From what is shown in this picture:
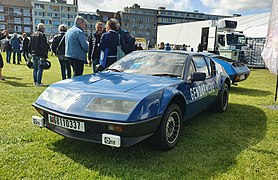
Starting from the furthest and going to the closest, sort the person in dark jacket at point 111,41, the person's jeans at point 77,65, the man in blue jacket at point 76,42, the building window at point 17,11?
the building window at point 17,11
the person's jeans at point 77,65
the man in blue jacket at point 76,42
the person in dark jacket at point 111,41

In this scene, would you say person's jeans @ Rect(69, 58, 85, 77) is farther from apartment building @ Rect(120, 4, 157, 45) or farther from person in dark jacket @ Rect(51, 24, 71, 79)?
apartment building @ Rect(120, 4, 157, 45)

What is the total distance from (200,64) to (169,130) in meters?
1.68

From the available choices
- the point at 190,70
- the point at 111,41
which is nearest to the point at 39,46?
the point at 111,41

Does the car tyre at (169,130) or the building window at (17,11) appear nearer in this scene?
the car tyre at (169,130)

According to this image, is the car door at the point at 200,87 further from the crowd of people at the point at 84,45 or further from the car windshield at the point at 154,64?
the crowd of people at the point at 84,45

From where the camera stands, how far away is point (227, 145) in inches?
141

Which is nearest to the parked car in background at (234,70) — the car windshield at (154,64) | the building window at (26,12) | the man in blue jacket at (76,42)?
the car windshield at (154,64)

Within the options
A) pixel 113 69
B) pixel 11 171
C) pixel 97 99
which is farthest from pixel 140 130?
pixel 113 69

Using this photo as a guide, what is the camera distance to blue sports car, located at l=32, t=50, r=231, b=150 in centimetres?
265

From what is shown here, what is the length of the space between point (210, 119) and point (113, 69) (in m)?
2.18

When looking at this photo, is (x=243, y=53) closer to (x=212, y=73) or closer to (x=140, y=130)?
(x=212, y=73)

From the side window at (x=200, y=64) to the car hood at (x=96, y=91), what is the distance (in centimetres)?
87

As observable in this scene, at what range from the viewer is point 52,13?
274 ft

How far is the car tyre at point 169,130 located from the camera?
303 cm
